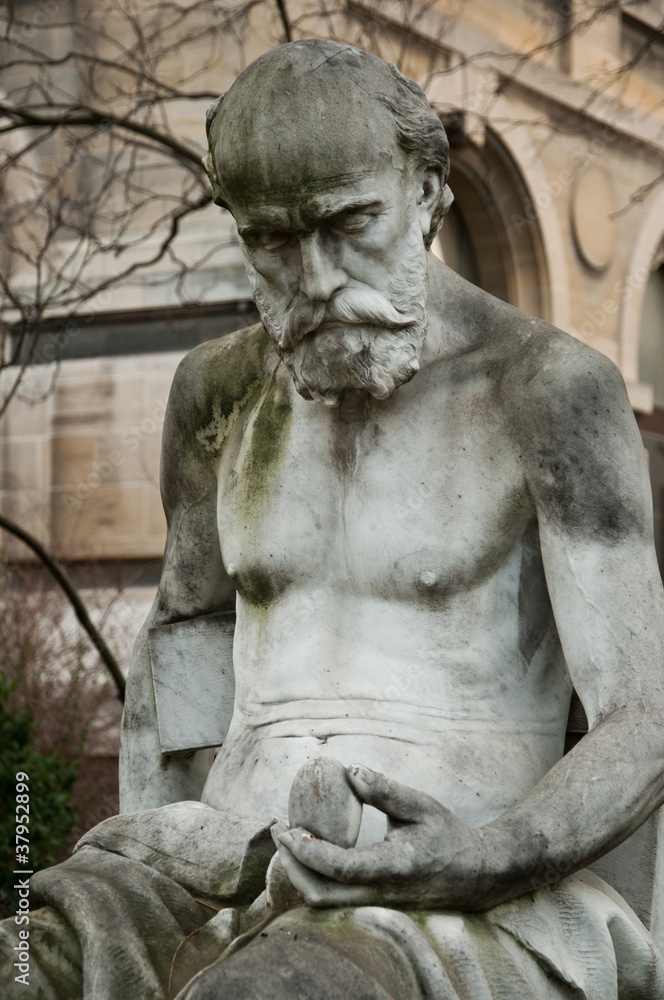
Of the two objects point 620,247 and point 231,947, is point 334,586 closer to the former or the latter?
point 231,947

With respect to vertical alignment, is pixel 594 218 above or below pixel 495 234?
above

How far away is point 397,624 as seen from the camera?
10.9 feet

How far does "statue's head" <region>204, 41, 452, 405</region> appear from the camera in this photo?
3.10 metres

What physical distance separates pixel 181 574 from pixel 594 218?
1144 centimetres

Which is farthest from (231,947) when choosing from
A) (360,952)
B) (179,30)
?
(179,30)

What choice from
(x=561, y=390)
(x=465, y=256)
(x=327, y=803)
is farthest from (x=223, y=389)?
(x=465, y=256)

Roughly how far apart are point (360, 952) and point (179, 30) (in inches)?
361

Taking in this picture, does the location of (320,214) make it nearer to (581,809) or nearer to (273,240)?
(273,240)

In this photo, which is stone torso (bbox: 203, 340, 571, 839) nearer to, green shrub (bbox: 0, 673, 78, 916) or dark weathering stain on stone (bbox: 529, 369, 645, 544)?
dark weathering stain on stone (bbox: 529, 369, 645, 544)

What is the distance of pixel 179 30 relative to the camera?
1109 cm

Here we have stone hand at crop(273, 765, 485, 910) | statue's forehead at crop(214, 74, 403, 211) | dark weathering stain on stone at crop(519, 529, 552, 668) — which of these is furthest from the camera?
dark weathering stain on stone at crop(519, 529, 552, 668)

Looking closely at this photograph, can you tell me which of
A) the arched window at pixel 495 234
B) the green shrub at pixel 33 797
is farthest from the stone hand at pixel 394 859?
the arched window at pixel 495 234

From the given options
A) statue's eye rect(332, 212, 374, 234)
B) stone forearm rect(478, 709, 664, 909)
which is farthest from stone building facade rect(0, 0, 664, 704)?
stone forearm rect(478, 709, 664, 909)

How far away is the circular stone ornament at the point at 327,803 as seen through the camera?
279cm
